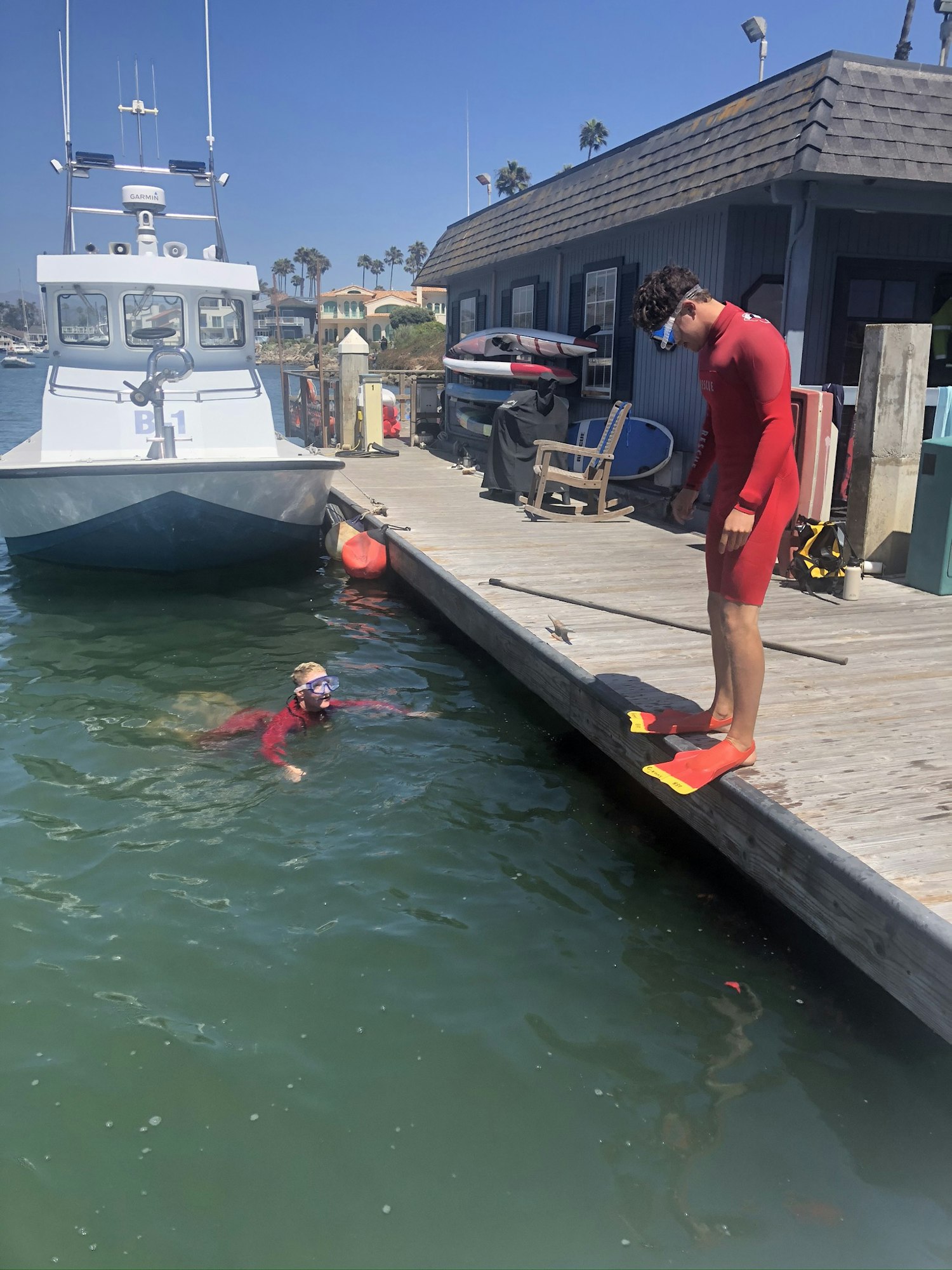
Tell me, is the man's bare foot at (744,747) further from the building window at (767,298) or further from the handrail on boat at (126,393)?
the handrail on boat at (126,393)

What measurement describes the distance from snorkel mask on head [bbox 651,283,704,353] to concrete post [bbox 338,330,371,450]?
1379 centimetres

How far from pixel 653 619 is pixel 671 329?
9.56 feet

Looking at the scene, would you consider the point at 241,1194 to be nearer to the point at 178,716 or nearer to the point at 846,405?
the point at 178,716

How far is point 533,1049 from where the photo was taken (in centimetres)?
336

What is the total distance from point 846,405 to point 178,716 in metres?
7.41

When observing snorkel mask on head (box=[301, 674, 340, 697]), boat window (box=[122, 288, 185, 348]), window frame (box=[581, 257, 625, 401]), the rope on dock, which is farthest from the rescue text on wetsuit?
window frame (box=[581, 257, 625, 401])

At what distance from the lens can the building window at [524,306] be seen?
15.2m

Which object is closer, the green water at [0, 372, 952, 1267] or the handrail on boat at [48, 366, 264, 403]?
the green water at [0, 372, 952, 1267]

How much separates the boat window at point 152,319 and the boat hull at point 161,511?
2.40 meters

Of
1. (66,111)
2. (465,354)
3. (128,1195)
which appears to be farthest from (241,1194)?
(465,354)

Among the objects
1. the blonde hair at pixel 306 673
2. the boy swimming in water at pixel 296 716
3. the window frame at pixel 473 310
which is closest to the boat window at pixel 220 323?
the boy swimming in water at pixel 296 716

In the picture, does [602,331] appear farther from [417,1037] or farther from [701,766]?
[417,1037]

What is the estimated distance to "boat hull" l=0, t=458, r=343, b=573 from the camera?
27.6ft

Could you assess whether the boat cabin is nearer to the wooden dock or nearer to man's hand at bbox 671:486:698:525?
the wooden dock
